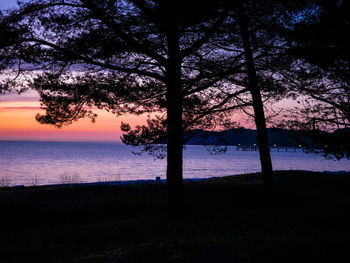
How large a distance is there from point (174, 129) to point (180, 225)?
8.50 feet

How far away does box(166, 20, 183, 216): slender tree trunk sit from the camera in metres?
8.45

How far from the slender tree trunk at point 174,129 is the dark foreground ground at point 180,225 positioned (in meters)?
0.62

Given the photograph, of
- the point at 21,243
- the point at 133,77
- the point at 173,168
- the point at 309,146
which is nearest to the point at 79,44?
the point at 133,77

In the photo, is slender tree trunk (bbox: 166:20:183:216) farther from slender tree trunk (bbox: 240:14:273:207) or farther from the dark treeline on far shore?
slender tree trunk (bbox: 240:14:273:207)

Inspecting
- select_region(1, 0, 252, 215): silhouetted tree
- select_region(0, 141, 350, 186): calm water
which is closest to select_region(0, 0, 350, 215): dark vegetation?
select_region(1, 0, 252, 215): silhouetted tree

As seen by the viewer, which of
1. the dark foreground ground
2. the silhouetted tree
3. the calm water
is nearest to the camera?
the dark foreground ground

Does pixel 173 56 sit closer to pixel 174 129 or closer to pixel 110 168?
pixel 174 129

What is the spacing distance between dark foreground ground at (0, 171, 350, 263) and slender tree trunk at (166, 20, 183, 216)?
0.62 m

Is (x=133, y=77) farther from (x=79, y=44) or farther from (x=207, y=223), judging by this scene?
(x=207, y=223)

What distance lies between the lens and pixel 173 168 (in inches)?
333

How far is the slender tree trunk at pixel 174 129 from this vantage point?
845cm

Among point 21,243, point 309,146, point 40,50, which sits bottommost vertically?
point 21,243

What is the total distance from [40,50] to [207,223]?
6.52m

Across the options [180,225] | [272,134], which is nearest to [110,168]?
[272,134]
